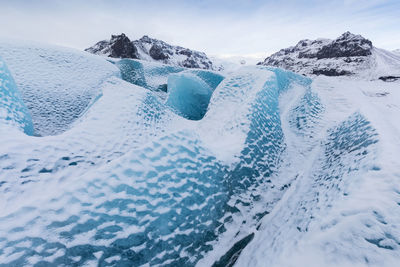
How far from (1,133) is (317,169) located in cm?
211

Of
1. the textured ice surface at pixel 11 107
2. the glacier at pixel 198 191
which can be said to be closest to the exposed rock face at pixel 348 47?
the glacier at pixel 198 191

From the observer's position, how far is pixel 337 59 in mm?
21125

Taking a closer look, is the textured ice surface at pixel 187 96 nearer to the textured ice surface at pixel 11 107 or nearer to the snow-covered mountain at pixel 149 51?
the textured ice surface at pixel 11 107

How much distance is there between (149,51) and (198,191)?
1435 inches

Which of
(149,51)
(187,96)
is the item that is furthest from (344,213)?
(149,51)

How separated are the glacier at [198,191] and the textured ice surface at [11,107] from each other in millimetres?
242

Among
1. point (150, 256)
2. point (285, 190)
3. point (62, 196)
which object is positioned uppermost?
point (62, 196)

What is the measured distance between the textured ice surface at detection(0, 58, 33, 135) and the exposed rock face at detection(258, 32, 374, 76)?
69.1 ft

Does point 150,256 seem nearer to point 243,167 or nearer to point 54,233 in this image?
point 54,233

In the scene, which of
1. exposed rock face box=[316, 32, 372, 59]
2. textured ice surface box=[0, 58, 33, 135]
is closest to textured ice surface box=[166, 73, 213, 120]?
textured ice surface box=[0, 58, 33, 135]

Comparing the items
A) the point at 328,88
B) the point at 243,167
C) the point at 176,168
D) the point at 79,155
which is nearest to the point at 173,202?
the point at 176,168

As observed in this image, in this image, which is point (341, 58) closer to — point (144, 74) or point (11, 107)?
point (144, 74)

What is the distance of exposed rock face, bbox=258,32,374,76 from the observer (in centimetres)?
1864

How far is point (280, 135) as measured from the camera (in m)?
1.93
